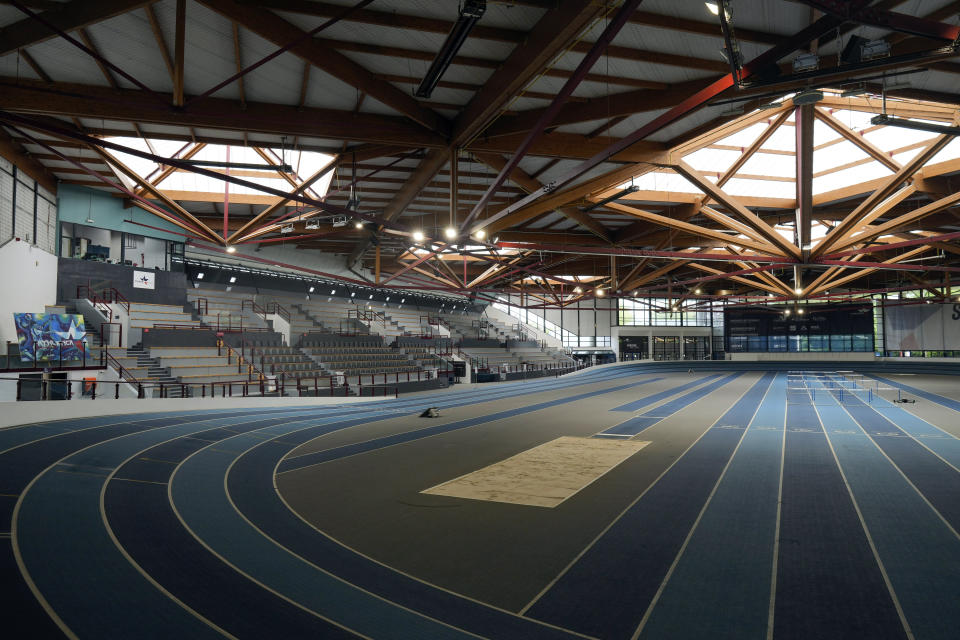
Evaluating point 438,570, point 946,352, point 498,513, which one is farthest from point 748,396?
point 946,352

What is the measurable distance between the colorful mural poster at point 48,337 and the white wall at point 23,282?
38 centimetres

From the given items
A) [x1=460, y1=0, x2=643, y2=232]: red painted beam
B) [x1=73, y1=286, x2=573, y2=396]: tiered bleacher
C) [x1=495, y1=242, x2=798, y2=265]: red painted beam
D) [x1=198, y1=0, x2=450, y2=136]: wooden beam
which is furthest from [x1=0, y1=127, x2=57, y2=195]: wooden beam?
[x1=495, y1=242, x2=798, y2=265]: red painted beam

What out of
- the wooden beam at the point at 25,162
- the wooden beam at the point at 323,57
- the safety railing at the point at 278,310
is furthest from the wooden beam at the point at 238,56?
the safety railing at the point at 278,310

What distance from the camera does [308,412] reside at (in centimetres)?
1539

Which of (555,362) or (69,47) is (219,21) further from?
(555,362)

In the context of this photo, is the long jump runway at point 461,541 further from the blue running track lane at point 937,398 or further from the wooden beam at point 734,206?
the blue running track lane at point 937,398

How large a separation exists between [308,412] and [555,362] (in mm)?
29110

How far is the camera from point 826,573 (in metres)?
4.42

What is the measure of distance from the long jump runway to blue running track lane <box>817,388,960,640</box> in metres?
0.03

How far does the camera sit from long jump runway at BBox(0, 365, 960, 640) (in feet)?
12.1

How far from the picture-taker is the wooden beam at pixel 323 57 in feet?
26.4

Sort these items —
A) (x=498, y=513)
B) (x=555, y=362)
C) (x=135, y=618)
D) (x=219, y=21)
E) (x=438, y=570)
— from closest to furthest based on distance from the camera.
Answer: (x=135, y=618)
(x=438, y=570)
(x=498, y=513)
(x=219, y=21)
(x=555, y=362)

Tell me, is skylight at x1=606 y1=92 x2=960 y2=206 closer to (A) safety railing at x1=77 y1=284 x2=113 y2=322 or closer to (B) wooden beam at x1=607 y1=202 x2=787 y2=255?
(B) wooden beam at x1=607 y1=202 x2=787 y2=255

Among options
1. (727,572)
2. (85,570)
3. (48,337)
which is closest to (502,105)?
(727,572)
